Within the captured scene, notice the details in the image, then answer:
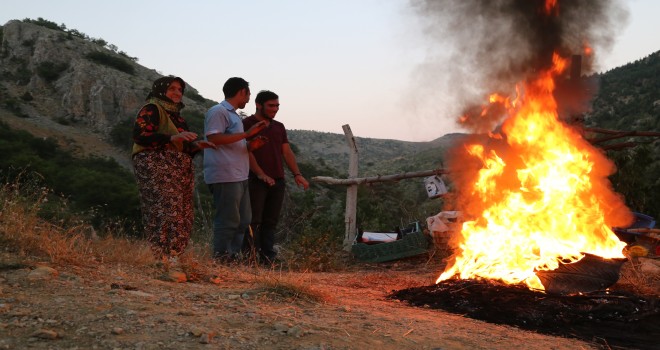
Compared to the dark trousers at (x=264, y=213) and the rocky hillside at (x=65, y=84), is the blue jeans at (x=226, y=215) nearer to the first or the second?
the dark trousers at (x=264, y=213)

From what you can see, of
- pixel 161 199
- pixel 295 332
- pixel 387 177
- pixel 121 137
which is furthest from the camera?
pixel 121 137

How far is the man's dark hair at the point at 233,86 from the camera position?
241 inches

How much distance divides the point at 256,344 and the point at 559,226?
137 inches

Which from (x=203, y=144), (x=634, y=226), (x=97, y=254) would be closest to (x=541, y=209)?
(x=634, y=226)

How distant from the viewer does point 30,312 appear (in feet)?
9.30

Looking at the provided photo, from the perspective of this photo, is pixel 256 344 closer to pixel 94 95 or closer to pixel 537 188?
pixel 537 188

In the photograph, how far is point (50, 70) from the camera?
39.4 meters

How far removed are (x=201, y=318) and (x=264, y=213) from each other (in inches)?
149

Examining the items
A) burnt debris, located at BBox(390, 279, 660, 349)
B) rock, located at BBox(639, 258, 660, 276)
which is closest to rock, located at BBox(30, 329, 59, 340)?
burnt debris, located at BBox(390, 279, 660, 349)

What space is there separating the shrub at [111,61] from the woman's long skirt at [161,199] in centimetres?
3954

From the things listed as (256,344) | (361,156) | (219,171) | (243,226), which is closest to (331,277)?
(243,226)

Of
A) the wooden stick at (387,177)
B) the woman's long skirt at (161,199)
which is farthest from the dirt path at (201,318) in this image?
the wooden stick at (387,177)

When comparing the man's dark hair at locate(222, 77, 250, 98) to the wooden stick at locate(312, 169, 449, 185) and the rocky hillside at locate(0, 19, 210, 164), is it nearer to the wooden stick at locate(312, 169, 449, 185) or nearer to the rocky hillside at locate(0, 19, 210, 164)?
the wooden stick at locate(312, 169, 449, 185)

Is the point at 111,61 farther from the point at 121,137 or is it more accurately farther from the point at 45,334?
the point at 45,334
